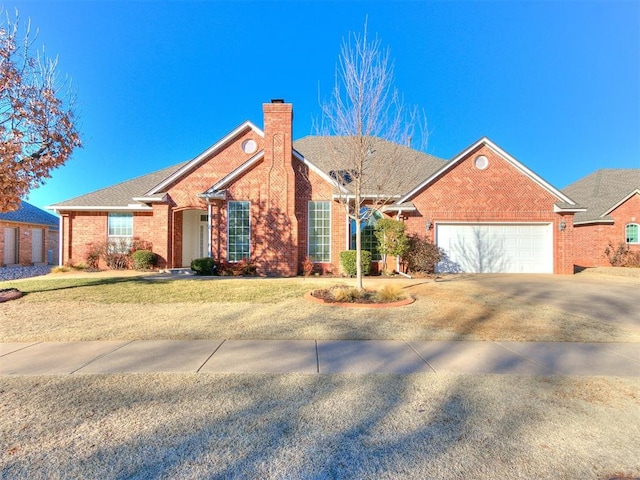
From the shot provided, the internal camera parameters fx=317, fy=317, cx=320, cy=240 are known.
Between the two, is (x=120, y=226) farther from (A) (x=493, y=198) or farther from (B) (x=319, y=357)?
(A) (x=493, y=198)

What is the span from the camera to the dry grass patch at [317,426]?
2404mm

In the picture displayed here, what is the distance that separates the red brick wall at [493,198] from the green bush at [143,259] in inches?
503

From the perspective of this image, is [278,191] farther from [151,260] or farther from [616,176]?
[616,176]

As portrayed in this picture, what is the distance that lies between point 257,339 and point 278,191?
372 inches

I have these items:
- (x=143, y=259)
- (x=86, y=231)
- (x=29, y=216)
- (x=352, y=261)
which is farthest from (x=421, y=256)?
(x=29, y=216)

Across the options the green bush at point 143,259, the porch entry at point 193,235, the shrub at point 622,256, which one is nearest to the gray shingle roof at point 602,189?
the shrub at point 622,256

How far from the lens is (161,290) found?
9.91m

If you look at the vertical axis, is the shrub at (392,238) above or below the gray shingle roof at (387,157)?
below

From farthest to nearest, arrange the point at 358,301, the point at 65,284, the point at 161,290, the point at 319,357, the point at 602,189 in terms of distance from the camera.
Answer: the point at 602,189, the point at 65,284, the point at 161,290, the point at 358,301, the point at 319,357

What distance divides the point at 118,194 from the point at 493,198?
63.3 ft

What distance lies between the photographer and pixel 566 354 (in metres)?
4.86

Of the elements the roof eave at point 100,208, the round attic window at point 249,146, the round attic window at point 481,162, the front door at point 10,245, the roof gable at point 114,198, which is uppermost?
the round attic window at point 249,146

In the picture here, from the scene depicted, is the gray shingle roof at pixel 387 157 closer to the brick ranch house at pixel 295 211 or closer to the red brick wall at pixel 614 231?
the brick ranch house at pixel 295 211

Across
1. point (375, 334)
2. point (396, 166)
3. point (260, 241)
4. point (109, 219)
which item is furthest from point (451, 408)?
point (109, 219)
